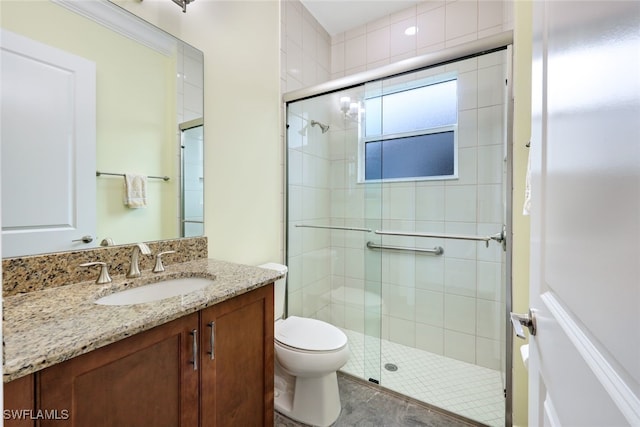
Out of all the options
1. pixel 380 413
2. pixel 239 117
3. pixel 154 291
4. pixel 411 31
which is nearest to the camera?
pixel 154 291

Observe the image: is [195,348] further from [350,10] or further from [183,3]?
[350,10]

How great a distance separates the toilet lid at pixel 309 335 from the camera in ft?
4.82

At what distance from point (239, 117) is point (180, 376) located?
1.38 meters

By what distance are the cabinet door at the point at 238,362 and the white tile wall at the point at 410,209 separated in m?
1.04

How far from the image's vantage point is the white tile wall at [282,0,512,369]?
6.42 feet

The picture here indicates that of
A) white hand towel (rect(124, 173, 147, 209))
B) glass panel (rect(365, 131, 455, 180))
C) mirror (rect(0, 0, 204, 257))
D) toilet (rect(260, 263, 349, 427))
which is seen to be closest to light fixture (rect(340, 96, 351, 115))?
glass panel (rect(365, 131, 455, 180))

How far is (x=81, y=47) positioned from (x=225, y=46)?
2.42ft

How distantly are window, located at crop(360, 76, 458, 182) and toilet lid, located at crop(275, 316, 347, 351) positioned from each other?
44.8 inches

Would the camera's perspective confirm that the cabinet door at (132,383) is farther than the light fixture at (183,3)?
No

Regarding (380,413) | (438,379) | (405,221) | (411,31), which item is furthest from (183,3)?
(438,379)

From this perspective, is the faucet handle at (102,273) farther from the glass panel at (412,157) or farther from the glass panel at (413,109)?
the glass panel at (413,109)

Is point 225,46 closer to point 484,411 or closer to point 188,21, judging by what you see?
point 188,21

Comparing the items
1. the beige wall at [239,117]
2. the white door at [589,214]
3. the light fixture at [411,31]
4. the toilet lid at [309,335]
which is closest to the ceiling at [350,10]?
the light fixture at [411,31]

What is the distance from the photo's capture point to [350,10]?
2.25 m
